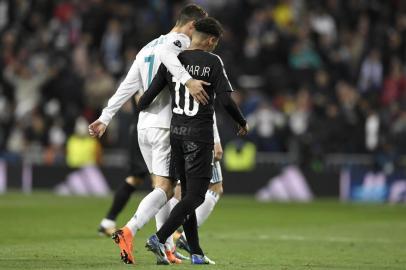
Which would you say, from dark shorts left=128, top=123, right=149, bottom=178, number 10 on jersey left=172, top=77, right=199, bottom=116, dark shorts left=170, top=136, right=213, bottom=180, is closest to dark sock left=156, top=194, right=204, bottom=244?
dark shorts left=170, top=136, right=213, bottom=180

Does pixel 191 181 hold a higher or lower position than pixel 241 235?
higher

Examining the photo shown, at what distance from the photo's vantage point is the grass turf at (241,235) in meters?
9.85

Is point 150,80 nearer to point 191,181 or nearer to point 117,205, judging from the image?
point 191,181

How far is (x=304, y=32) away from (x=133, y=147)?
1116 cm

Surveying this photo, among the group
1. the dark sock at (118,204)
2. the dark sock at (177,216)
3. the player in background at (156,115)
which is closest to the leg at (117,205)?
the dark sock at (118,204)

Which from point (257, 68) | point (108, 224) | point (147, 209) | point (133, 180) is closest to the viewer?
point (147, 209)

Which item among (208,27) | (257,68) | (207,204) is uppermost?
(208,27)

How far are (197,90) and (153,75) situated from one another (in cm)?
96

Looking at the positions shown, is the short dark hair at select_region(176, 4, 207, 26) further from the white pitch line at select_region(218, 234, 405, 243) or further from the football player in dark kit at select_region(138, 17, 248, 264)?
the white pitch line at select_region(218, 234, 405, 243)

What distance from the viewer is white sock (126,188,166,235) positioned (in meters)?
9.40

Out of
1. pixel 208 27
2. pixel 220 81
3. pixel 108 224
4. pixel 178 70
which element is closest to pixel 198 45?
pixel 208 27

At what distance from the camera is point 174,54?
9359 mm

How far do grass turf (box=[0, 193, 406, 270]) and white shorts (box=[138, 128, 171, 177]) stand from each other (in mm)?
875

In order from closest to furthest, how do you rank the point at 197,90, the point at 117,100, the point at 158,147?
1. the point at 197,90
2. the point at 158,147
3. the point at 117,100
